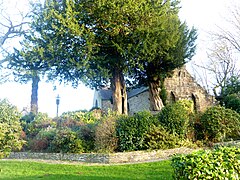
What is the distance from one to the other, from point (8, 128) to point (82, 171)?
10.9 ft

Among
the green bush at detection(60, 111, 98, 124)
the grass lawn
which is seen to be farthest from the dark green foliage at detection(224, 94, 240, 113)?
the grass lawn

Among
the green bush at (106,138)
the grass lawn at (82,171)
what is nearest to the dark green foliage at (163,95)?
the green bush at (106,138)

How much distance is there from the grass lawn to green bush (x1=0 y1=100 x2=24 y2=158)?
1255mm

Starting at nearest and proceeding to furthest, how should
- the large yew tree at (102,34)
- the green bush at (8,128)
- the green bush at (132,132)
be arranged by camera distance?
the green bush at (8,128), the green bush at (132,132), the large yew tree at (102,34)

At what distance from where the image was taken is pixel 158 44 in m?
21.8

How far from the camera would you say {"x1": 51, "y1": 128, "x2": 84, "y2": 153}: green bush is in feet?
45.3

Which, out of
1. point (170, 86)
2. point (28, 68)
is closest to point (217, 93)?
point (170, 86)

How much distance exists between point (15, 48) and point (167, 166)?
51.7 ft

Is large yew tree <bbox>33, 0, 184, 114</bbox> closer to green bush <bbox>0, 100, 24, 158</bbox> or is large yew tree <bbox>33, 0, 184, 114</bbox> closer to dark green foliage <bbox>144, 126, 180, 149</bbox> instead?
dark green foliage <bbox>144, 126, 180, 149</bbox>

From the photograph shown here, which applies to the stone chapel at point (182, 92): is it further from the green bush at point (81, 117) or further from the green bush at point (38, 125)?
the green bush at point (38, 125)

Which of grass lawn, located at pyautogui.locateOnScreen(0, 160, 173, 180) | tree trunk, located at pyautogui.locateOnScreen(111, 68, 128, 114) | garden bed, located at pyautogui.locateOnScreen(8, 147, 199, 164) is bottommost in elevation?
grass lawn, located at pyautogui.locateOnScreen(0, 160, 173, 180)

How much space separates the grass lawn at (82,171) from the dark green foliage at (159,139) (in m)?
2.15

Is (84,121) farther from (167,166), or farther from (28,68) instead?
(167,166)

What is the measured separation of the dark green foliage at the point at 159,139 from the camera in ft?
45.5
